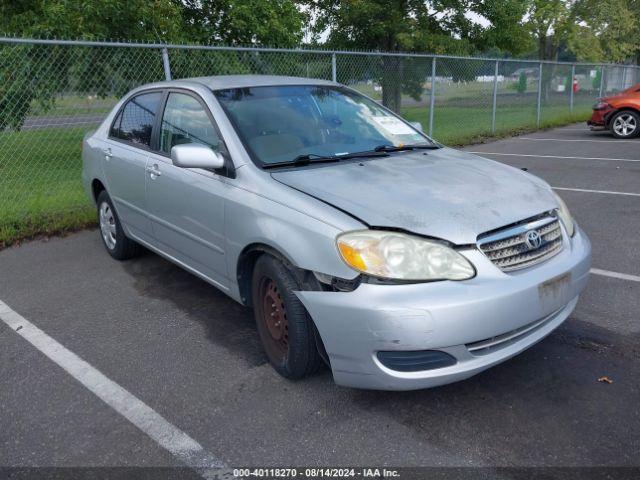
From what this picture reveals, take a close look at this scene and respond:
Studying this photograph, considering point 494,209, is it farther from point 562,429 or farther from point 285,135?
point 285,135

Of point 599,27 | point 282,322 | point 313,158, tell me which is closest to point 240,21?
point 313,158

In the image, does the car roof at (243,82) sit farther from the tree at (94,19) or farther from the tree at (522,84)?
the tree at (522,84)

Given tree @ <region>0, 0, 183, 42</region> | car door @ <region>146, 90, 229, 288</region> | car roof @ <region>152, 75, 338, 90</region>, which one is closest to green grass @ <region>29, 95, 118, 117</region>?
tree @ <region>0, 0, 183, 42</region>

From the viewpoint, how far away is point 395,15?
1791cm

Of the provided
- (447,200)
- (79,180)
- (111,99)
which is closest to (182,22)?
(111,99)

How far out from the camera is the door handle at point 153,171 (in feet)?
13.8

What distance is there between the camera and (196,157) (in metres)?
3.36

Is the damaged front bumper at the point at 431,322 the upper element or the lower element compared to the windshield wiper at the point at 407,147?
lower

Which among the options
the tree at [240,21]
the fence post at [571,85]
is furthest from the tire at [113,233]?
the fence post at [571,85]

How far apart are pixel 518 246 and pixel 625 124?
499 inches

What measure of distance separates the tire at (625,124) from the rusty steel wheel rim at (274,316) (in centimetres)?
1300

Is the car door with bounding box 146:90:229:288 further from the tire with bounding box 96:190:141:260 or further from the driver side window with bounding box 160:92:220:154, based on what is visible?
the tire with bounding box 96:190:141:260

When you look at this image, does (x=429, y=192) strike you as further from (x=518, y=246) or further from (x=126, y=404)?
(x=126, y=404)

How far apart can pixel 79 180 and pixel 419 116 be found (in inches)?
313
